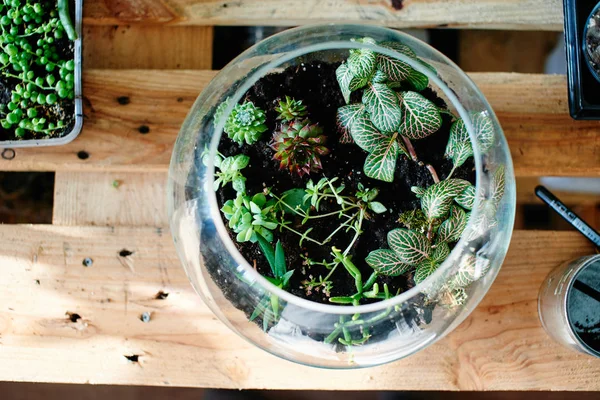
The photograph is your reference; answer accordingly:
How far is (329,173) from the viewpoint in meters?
0.68

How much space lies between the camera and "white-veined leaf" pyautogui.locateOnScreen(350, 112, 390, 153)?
0.65 m

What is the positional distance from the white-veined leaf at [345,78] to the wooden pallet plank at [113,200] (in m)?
0.34

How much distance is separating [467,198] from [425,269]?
0.09 meters

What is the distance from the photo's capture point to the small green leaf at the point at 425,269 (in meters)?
0.64

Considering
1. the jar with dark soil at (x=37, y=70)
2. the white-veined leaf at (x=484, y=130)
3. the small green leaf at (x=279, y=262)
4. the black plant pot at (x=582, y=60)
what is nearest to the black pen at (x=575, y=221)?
the black plant pot at (x=582, y=60)

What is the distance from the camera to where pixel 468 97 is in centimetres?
69

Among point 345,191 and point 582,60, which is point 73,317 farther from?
point 582,60

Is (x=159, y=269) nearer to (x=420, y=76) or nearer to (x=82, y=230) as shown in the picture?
(x=82, y=230)

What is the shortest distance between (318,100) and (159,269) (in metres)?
0.37

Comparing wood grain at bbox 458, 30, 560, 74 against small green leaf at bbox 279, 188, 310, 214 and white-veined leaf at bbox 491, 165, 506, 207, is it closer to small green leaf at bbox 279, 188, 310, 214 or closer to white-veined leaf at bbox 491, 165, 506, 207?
white-veined leaf at bbox 491, 165, 506, 207

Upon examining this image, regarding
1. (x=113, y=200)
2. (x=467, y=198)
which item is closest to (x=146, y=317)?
(x=113, y=200)

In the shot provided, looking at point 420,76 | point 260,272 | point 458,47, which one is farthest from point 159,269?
point 458,47

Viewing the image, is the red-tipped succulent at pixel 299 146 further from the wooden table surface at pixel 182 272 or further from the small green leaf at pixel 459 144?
the wooden table surface at pixel 182 272

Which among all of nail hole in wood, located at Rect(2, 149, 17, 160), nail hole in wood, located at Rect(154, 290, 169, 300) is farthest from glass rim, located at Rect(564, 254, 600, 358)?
nail hole in wood, located at Rect(2, 149, 17, 160)
